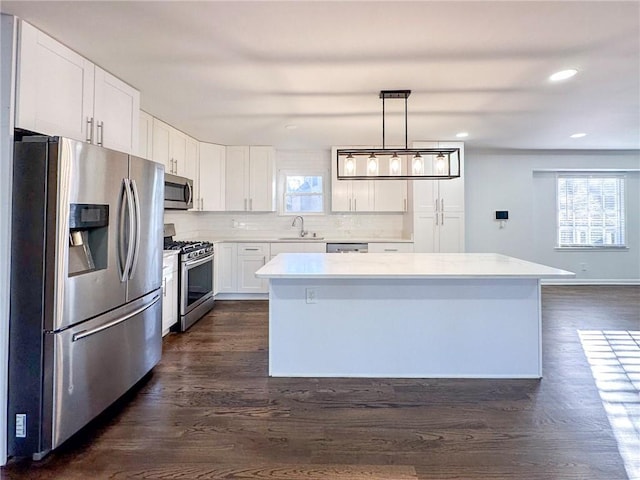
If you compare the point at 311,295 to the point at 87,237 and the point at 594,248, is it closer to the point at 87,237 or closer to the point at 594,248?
the point at 87,237

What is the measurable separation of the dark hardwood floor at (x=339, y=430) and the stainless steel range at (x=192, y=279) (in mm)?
911

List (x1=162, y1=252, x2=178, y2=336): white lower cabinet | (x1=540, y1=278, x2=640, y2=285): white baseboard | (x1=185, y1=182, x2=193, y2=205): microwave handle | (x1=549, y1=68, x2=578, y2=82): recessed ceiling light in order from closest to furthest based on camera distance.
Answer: (x1=549, y1=68, x2=578, y2=82): recessed ceiling light, (x1=162, y1=252, x2=178, y2=336): white lower cabinet, (x1=185, y1=182, x2=193, y2=205): microwave handle, (x1=540, y1=278, x2=640, y2=285): white baseboard

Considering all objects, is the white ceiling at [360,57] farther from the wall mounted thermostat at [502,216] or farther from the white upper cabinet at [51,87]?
the wall mounted thermostat at [502,216]

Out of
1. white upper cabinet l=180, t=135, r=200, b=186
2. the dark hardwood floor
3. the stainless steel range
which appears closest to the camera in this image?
the dark hardwood floor

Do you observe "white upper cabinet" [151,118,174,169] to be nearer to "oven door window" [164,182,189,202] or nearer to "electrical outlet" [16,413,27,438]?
"oven door window" [164,182,189,202]

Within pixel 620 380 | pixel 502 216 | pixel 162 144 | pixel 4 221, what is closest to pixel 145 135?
pixel 162 144

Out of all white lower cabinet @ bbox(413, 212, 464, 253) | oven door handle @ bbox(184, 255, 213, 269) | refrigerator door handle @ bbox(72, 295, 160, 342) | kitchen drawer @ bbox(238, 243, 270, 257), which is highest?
white lower cabinet @ bbox(413, 212, 464, 253)

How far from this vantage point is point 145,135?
3746mm

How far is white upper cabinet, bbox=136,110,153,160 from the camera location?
3.67 meters

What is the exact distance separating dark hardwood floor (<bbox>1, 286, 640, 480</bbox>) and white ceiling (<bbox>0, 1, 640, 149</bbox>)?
2328 mm

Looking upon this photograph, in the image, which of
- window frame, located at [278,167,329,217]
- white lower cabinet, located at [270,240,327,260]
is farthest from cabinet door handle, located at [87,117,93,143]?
window frame, located at [278,167,329,217]

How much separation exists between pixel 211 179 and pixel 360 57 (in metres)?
3.48

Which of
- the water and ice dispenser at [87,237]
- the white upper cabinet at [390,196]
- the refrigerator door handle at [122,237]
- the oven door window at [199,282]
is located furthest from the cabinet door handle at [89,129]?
the white upper cabinet at [390,196]

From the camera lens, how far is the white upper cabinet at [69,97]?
1.95 m
